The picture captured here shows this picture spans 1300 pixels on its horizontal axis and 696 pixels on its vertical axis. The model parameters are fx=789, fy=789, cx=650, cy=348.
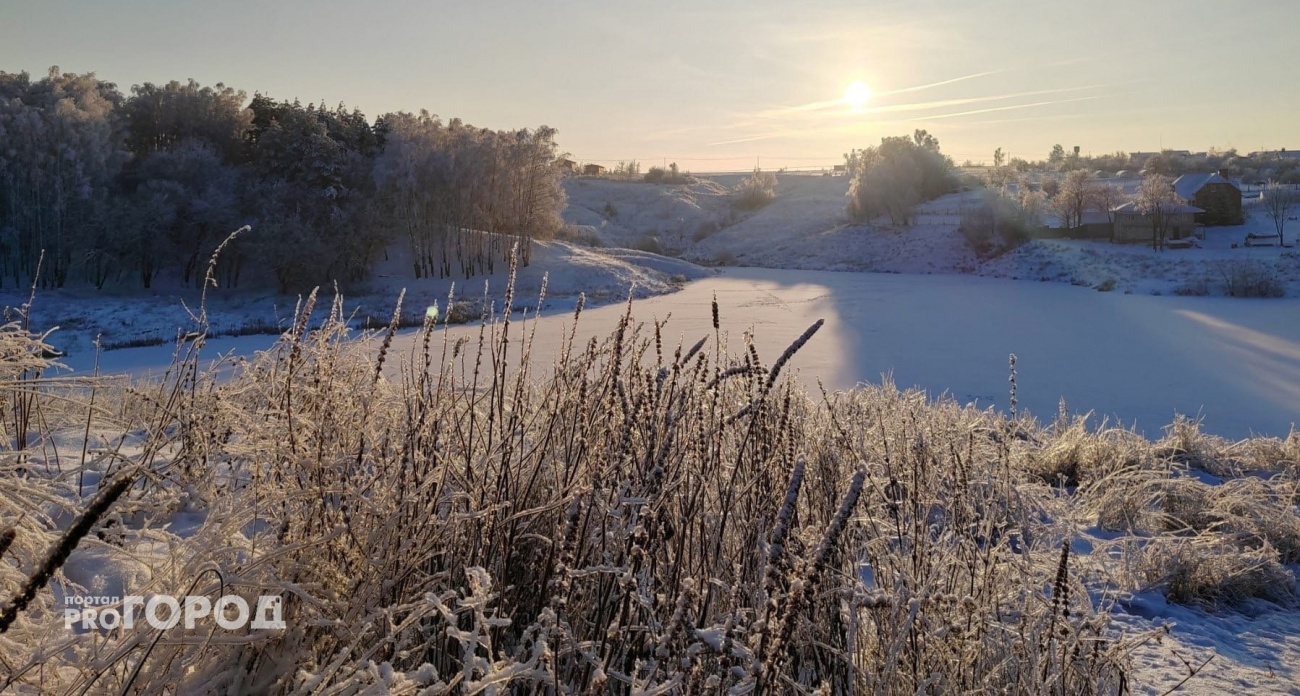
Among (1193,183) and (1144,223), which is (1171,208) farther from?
(1193,183)

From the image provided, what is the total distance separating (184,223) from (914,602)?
88.0ft

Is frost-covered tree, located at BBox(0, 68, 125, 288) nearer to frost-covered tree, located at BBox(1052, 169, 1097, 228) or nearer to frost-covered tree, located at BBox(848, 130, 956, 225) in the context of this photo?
frost-covered tree, located at BBox(848, 130, 956, 225)

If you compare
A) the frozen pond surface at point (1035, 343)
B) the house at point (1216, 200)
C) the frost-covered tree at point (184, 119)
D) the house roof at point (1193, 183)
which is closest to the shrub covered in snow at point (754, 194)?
the house roof at point (1193, 183)

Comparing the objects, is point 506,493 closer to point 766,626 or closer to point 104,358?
point 766,626

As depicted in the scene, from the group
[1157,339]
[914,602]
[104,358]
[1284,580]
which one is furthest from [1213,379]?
[104,358]

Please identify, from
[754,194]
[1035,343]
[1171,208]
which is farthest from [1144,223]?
[754,194]

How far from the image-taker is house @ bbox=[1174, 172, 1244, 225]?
32906 millimetres

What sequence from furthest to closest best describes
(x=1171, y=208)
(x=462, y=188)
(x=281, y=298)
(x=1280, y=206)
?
(x=1280, y=206)
(x=1171, y=208)
(x=462, y=188)
(x=281, y=298)

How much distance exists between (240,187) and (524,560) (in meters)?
26.0

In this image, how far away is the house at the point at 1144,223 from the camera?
3047cm

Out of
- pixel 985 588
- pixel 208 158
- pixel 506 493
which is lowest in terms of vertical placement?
pixel 985 588

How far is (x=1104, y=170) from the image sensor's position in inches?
2249

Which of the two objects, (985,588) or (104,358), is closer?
(985,588)

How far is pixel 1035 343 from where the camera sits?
15.6m
